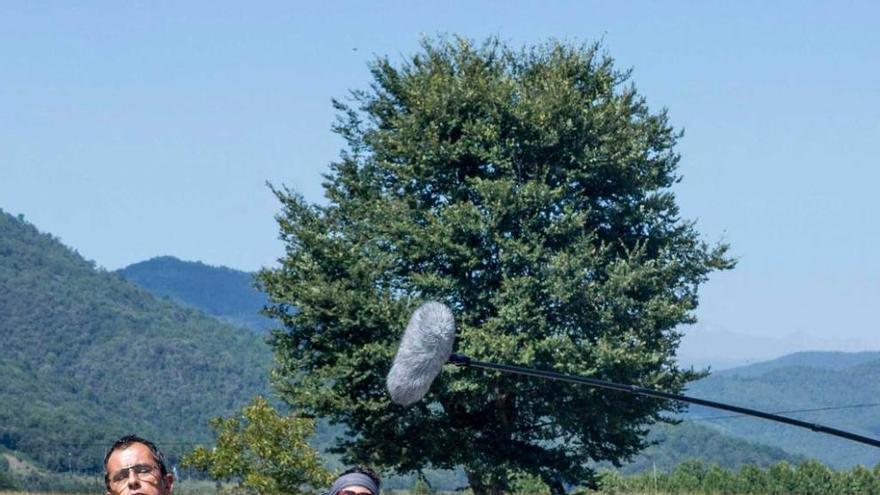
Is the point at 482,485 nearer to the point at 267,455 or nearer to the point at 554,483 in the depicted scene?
the point at 554,483

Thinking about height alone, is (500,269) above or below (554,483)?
above

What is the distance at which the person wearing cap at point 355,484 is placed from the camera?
527 centimetres

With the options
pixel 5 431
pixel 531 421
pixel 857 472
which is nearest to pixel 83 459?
pixel 5 431

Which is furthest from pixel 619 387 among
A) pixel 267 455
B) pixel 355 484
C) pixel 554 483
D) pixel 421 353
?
pixel 554 483

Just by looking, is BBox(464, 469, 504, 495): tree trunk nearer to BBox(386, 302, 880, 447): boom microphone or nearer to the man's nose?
BBox(386, 302, 880, 447): boom microphone

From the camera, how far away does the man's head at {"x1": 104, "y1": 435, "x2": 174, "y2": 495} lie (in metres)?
4.44

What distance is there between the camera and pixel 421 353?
7.55 metres

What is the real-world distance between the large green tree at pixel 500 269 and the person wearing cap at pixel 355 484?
96.2ft

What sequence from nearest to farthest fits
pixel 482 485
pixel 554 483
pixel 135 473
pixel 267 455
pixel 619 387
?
pixel 135 473, pixel 619 387, pixel 267 455, pixel 482 485, pixel 554 483

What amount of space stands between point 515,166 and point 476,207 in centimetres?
138

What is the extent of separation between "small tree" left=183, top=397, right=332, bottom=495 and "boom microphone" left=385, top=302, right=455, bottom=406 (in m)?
26.7

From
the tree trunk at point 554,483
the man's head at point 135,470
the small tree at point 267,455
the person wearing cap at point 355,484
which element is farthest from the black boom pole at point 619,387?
the tree trunk at point 554,483

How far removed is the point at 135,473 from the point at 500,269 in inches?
1280

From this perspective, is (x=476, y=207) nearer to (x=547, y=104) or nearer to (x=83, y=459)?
(x=547, y=104)
